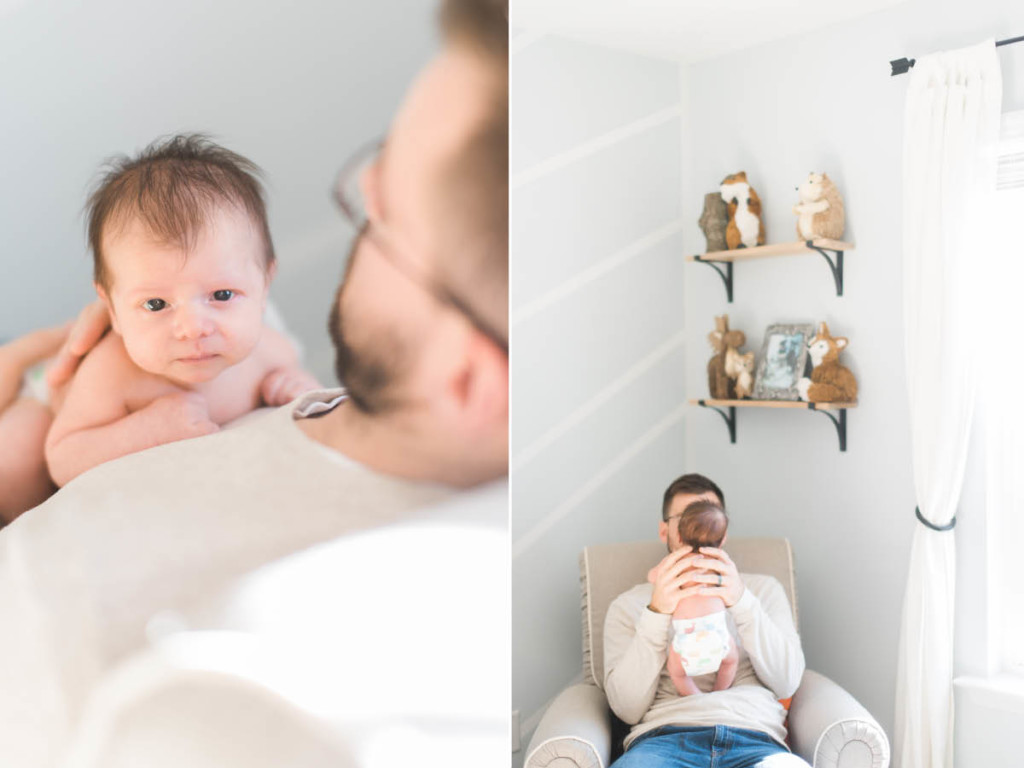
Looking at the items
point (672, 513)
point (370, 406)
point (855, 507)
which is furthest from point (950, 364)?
point (370, 406)

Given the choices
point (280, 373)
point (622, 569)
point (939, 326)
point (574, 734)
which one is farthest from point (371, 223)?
point (939, 326)

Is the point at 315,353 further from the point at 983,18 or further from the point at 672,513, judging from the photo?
the point at 983,18

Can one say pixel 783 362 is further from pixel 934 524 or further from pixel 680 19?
pixel 680 19

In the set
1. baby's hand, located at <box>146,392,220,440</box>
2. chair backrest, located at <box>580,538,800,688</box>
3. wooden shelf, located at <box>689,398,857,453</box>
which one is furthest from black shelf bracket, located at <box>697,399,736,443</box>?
baby's hand, located at <box>146,392,220,440</box>

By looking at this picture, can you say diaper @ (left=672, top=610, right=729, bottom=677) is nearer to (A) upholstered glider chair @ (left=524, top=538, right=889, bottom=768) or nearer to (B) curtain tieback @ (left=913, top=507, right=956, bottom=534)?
(A) upholstered glider chair @ (left=524, top=538, right=889, bottom=768)

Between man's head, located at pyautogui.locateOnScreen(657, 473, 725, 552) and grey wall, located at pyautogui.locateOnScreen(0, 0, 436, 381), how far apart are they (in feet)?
4.55

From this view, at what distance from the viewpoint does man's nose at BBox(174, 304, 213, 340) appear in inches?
38.7

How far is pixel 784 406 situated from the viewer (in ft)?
8.57

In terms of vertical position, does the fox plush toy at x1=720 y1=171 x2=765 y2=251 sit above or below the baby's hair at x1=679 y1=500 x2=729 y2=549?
above

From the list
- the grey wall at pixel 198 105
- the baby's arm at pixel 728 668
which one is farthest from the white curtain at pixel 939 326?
the grey wall at pixel 198 105

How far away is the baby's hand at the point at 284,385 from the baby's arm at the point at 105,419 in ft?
0.31

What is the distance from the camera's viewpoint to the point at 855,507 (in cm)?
261

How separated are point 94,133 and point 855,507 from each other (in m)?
2.33

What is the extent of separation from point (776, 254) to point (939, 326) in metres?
0.56
